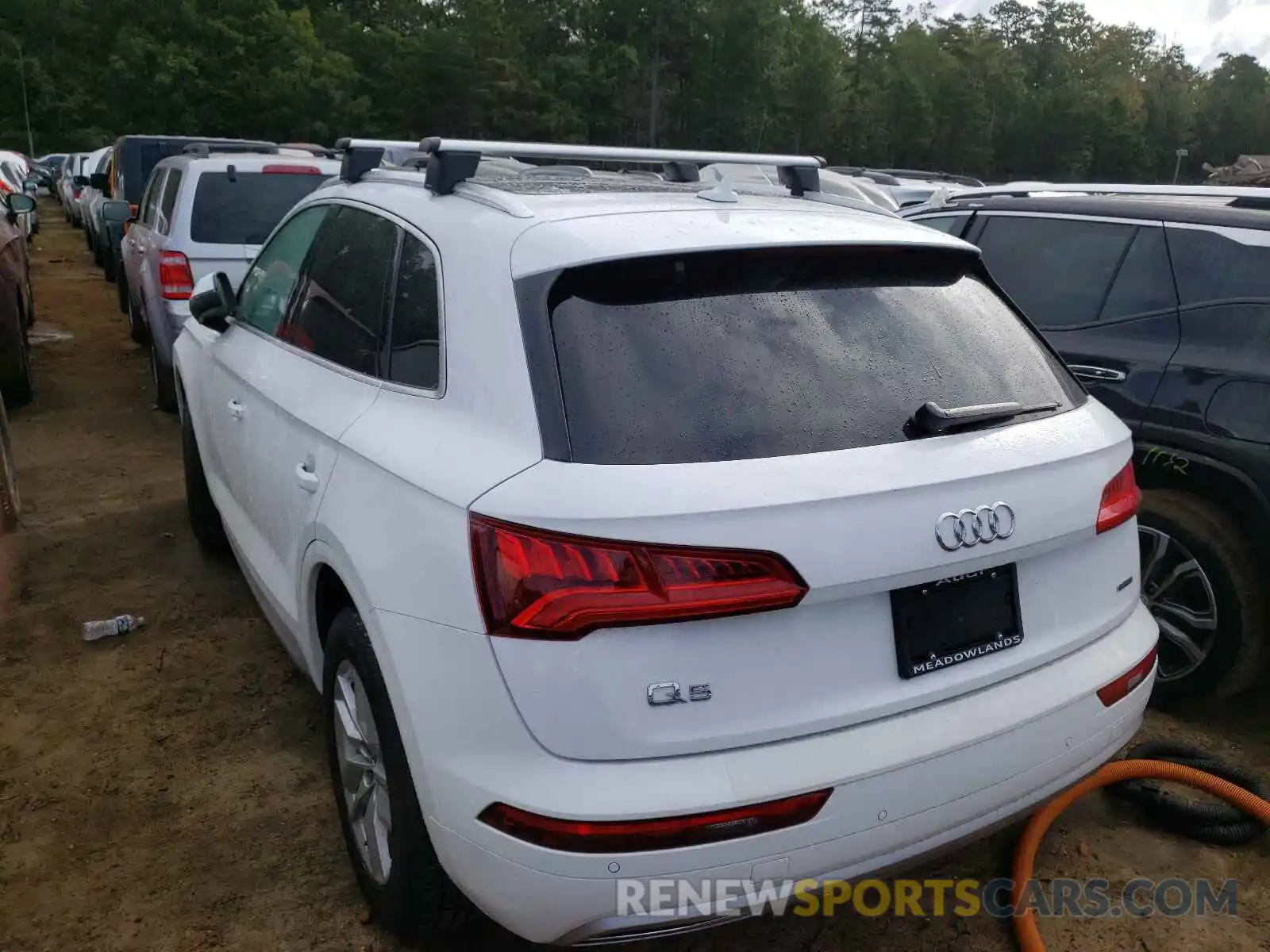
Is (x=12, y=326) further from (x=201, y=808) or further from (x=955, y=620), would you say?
(x=955, y=620)

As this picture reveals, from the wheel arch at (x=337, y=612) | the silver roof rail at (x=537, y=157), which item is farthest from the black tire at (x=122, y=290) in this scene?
the wheel arch at (x=337, y=612)

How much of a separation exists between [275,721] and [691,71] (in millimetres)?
71915

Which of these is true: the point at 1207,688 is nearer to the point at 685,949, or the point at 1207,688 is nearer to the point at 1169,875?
the point at 1169,875

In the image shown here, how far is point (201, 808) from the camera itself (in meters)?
3.28

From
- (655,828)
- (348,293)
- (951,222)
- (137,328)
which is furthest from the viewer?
(137,328)

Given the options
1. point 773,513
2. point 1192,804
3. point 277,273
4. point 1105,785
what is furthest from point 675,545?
point 277,273

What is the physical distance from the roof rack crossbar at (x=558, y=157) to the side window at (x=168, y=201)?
190 inches

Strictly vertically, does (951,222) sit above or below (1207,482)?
above

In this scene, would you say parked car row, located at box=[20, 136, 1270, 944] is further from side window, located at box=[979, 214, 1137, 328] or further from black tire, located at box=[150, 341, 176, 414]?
black tire, located at box=[150, 341, 176, 414]

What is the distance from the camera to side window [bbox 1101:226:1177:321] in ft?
13.2

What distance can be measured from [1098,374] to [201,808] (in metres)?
3.46

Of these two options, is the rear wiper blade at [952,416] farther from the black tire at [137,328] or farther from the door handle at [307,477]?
the black tire at [137,328]

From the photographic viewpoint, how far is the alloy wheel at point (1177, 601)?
3.79m

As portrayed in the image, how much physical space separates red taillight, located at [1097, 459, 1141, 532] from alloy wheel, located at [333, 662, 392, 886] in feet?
5.68
